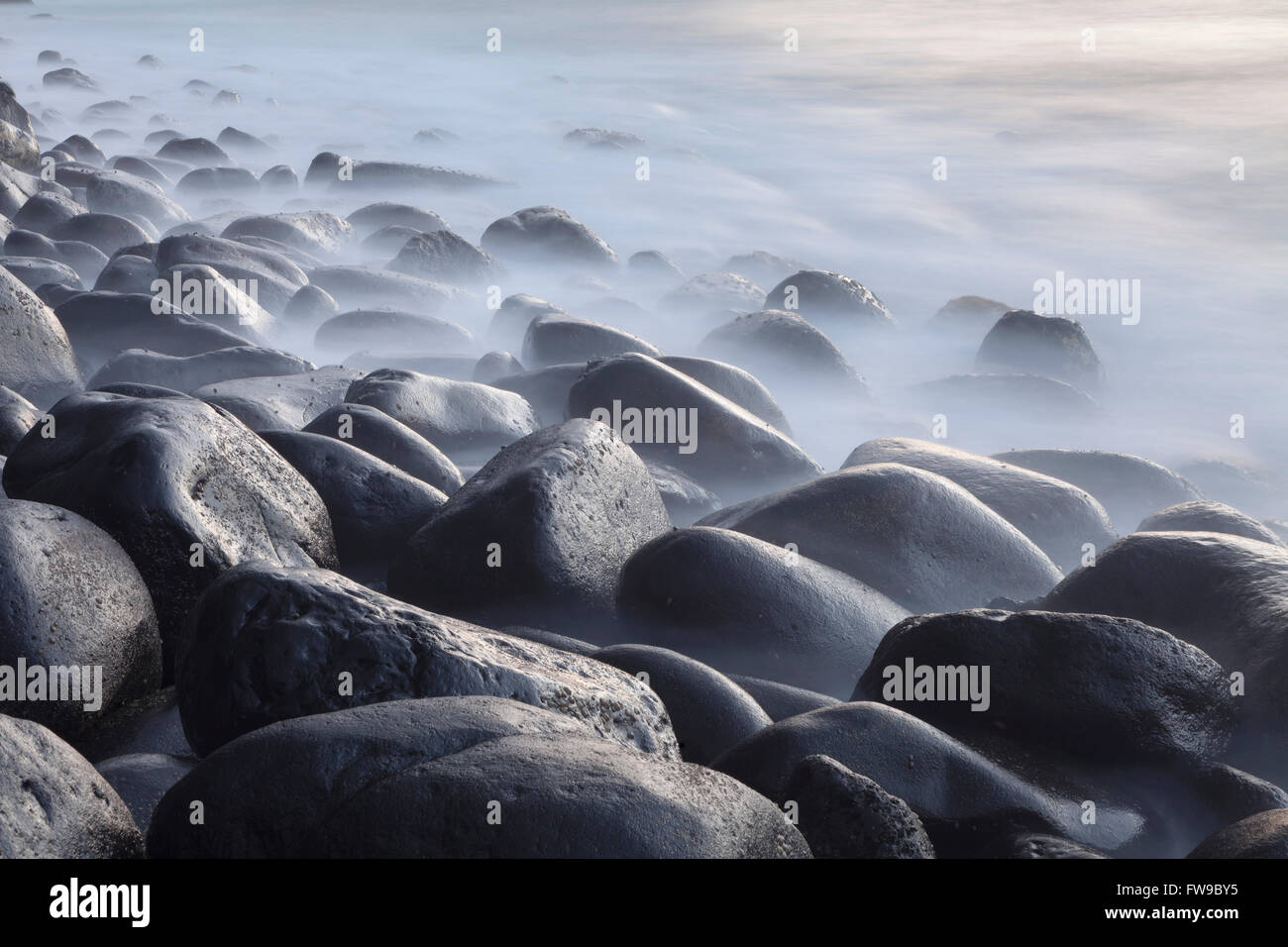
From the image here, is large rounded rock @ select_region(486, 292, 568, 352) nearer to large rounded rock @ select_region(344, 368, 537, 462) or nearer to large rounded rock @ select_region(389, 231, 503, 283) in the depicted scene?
large rounded rock @ select_region(389, 231, 503, 283)

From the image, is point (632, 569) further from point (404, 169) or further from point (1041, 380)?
point (404, 169)

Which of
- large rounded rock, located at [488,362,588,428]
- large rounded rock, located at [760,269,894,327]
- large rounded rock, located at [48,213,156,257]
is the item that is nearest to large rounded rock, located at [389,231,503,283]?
large rounded rock, located at [48,213,156,257]

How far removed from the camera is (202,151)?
1798 centimetres

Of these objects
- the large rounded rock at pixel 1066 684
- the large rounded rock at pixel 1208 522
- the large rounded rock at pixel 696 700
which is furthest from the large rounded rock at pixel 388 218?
the large rounded rock at pixel 1066 684

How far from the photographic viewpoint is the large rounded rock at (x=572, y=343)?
26.5 feet

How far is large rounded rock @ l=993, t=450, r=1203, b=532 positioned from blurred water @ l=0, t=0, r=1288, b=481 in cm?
162

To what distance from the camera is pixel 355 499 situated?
4.52m

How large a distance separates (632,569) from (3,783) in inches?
94.5

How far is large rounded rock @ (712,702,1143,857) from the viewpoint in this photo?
3.07 meters

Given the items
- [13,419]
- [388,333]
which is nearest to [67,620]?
[13,419]

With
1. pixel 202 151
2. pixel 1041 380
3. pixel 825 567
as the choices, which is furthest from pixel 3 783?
pixel 202 151

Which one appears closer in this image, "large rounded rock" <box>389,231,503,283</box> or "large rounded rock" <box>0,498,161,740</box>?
"large rounded rock" <box>0,498,161,740</box>

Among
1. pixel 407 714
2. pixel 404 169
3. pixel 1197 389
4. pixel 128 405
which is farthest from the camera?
pixel 404 169

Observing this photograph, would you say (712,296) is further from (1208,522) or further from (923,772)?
(923,772)
